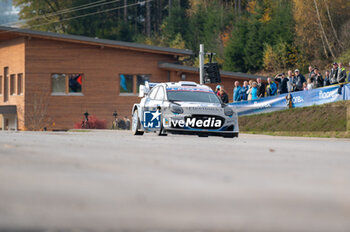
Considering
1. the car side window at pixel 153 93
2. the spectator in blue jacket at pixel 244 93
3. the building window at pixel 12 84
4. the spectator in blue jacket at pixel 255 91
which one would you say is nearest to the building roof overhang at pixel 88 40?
the building window at pixel 12 84

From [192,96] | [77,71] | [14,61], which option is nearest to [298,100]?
[192,96]

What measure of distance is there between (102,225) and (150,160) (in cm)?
522

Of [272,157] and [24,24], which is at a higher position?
[24,24]

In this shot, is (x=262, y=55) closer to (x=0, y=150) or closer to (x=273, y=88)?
(x=273, y=88)

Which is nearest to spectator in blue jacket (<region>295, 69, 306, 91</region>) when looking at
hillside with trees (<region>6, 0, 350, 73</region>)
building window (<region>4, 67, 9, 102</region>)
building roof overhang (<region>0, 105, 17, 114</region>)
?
building roof overhang (<region>0, 105, 17, 114</region>)

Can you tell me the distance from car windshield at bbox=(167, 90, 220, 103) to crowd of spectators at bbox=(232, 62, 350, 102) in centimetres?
663

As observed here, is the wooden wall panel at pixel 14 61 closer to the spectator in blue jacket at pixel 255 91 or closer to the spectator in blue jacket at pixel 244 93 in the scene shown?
the spectator in blue jacket at pixel 244 93

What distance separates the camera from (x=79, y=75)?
46.5 metres

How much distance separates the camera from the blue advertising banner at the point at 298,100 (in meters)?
25.2

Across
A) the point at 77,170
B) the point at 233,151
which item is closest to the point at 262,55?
the point at 233,151

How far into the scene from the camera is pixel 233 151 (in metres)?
13.1

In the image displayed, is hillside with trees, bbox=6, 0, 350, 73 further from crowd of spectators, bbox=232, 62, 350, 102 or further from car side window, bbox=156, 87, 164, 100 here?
car side window, bbox=156, 87, 164, 100

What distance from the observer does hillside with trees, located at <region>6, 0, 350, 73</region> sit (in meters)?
59.1

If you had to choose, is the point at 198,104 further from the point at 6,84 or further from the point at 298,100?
the point at 6,84
